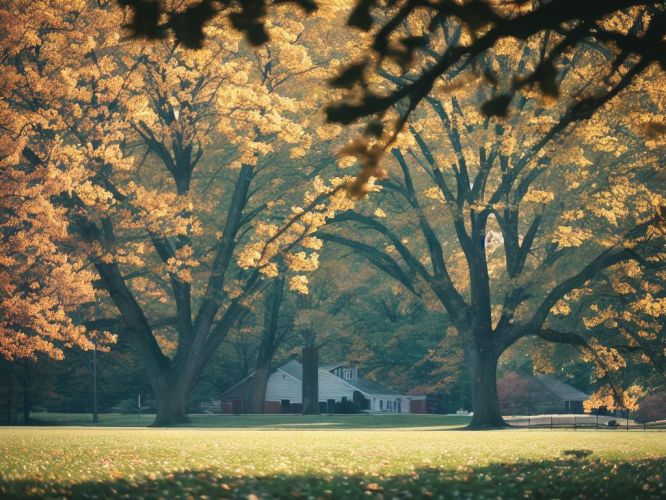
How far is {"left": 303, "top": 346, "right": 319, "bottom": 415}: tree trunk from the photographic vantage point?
208 ft

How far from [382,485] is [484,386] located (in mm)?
25526

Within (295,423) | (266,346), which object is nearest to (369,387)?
(266,346)

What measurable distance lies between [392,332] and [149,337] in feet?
117

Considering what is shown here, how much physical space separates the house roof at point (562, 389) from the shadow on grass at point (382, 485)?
80.3m

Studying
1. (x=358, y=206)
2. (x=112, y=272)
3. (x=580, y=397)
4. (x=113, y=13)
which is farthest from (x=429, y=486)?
(x=580, y=397)

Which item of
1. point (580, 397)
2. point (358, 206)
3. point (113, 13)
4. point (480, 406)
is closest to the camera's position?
point (113, 13)

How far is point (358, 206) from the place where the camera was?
41.5 metres

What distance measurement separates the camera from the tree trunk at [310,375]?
63.5 meters

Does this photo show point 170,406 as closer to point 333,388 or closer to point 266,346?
point 266,346

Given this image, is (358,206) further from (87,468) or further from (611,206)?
(87,468)

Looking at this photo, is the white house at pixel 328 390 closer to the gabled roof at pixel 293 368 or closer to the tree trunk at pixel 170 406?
the gabled roof at pixel 293 368

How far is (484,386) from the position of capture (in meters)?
36.6

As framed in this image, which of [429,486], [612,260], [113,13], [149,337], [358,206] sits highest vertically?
[113,13]

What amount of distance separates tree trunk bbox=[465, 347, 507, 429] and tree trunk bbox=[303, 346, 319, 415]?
26.9 meters
